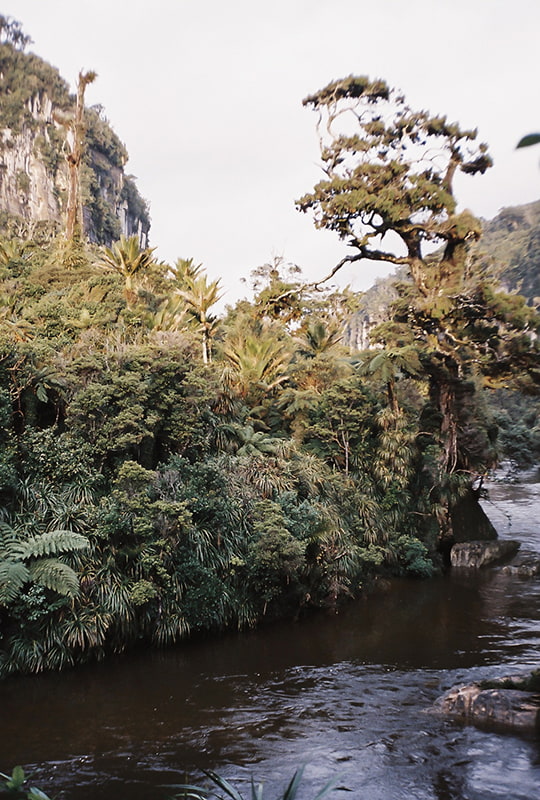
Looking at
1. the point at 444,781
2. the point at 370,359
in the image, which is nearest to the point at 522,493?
the point at 370,359

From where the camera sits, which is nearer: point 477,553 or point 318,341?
point 477,553

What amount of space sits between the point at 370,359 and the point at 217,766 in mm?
10508

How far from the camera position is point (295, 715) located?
269 inches

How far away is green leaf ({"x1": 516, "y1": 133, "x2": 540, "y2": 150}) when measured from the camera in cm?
140

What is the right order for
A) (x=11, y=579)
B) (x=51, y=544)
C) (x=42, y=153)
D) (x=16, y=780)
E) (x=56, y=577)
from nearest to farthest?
(x=16, y=780) < (x=11, y=579) < (x=56, y=577) < (x=51, y=544) < (x=42, y=153)

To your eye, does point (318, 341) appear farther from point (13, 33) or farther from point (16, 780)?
point (13, 33)

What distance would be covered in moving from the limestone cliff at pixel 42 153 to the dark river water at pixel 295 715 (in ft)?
170

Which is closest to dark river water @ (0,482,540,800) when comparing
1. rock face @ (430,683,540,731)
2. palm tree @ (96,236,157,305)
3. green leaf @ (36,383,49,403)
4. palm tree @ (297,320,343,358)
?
rock face @ (430,683,540,731)

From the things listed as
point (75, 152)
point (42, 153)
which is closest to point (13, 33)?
point (42, 153)

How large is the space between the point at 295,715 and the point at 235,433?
6.20 meters

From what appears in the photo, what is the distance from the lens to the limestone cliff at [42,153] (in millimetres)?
58844

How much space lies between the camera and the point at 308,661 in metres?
8.54

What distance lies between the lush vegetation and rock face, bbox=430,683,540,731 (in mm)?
3393

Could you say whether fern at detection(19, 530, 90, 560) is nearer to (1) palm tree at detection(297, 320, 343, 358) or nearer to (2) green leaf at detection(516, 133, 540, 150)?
(2) green leaf at detection(516, 133, 540, 150)
